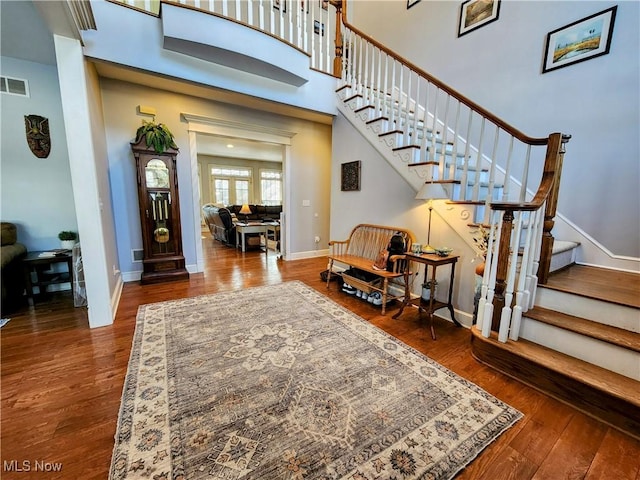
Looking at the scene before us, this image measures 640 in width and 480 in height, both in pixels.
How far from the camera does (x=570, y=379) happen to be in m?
1.55

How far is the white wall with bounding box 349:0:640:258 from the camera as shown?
232 cm

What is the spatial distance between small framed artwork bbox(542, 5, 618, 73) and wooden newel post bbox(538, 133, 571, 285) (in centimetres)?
146

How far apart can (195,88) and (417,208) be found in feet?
10.9

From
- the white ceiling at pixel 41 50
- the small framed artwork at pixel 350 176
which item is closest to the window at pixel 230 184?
the white ceiling at pixel 41 50

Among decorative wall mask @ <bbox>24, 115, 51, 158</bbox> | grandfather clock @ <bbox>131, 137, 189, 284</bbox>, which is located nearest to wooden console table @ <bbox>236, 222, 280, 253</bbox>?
grandfather clock @ <bbox>131, 137, 189, 284</bbox>

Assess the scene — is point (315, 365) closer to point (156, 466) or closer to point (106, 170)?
point (156, 466)

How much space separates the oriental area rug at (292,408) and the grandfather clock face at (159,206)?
5.39ft

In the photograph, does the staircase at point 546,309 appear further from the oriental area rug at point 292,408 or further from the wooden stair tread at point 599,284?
the oriental area rug at point 292,408

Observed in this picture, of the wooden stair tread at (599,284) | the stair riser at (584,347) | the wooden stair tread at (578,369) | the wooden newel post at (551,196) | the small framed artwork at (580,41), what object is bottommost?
the wooden stair tread at (578,369)

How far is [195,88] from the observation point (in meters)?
3.50

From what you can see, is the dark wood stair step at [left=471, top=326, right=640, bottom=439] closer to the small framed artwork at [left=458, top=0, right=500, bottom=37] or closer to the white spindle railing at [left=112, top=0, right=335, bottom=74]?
the small framed artwork at [left=458, top=0, right=500, bottom=37]

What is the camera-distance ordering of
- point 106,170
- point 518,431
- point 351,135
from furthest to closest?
point 351,135
point 106,170
point 518,431

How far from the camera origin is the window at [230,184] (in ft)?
32.7

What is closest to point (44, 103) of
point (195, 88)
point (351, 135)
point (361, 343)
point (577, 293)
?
point (195, 88)
